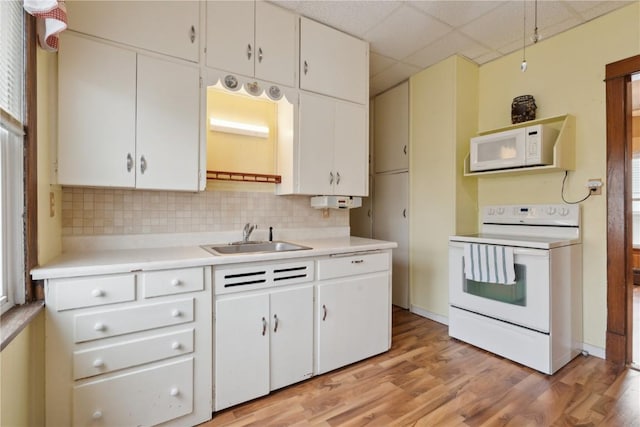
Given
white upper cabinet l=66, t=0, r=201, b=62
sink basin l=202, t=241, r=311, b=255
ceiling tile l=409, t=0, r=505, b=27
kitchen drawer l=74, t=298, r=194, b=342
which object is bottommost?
kitchen drawer l=74, t=298, r=194, b=342

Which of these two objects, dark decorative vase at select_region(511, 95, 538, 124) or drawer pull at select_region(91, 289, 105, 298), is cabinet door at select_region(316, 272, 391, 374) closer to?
drawer pull at select_region(91, 289, 105, 298)

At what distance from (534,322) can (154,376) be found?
2432mm

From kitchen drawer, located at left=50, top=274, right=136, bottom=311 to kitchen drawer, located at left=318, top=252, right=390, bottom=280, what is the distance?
109 centimetres

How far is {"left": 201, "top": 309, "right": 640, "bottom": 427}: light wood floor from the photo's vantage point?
166cm

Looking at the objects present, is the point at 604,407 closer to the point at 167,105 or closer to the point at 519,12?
the point at 519,12

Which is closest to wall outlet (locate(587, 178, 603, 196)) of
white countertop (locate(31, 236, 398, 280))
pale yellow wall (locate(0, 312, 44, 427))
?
white countertop (locate(31, 236, 398, 280))

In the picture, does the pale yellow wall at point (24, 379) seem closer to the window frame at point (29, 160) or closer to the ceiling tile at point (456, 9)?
the window frame at point (29, 160)

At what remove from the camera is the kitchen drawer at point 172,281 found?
4.84ft

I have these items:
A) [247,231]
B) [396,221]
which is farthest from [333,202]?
[396,221]

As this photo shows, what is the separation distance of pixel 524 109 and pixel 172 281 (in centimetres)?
304

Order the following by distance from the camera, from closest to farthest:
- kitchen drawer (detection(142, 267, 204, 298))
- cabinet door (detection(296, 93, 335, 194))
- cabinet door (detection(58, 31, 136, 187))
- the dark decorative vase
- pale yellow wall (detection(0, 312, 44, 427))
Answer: pale yellow wall (detection(0, 312, 44, 427)) → kitchen drawer (detection(142, 267, 204, 298)) → cabinet door (detection(58, 31, 136, 187)) → cabinet door (detection(296, 93, 335, 194)) → the dark decorative vase

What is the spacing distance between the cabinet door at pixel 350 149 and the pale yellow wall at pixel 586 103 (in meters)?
1.46

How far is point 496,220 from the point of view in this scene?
9.62 feet

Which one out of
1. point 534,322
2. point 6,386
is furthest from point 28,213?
point 534,322
